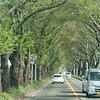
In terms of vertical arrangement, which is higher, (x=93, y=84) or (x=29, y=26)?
(x=29, y=26)

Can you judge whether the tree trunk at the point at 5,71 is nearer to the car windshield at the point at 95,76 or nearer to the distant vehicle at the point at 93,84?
the distant vehicle at the point at 93,84

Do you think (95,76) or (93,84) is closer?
(93,84)

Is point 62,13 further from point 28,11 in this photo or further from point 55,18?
point 28,11

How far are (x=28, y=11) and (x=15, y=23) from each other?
5851mm

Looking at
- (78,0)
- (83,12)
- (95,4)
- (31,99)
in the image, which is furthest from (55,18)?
(31,99)

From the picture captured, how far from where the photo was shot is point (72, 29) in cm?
6103

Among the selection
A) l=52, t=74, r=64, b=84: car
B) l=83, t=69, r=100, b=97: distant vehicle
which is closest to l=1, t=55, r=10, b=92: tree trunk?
l=83, t=69, r=100, b=97: distant vehicle

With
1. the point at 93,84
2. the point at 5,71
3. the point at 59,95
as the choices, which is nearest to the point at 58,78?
the point at 59,95

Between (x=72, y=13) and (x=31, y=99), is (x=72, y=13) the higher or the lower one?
the higher one

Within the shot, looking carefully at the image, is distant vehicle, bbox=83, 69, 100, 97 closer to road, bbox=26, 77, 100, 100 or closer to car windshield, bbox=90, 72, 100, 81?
car windshield, bbox=90, 72, 100, 81

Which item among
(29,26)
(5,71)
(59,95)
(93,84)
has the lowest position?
(59,95)

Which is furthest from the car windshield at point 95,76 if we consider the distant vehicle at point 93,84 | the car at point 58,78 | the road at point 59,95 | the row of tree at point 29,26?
the car at point 58,78

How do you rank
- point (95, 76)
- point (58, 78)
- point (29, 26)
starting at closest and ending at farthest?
point (95, 76), point (29, 26), point (58, 78)

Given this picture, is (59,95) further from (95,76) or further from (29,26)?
(29,26)
